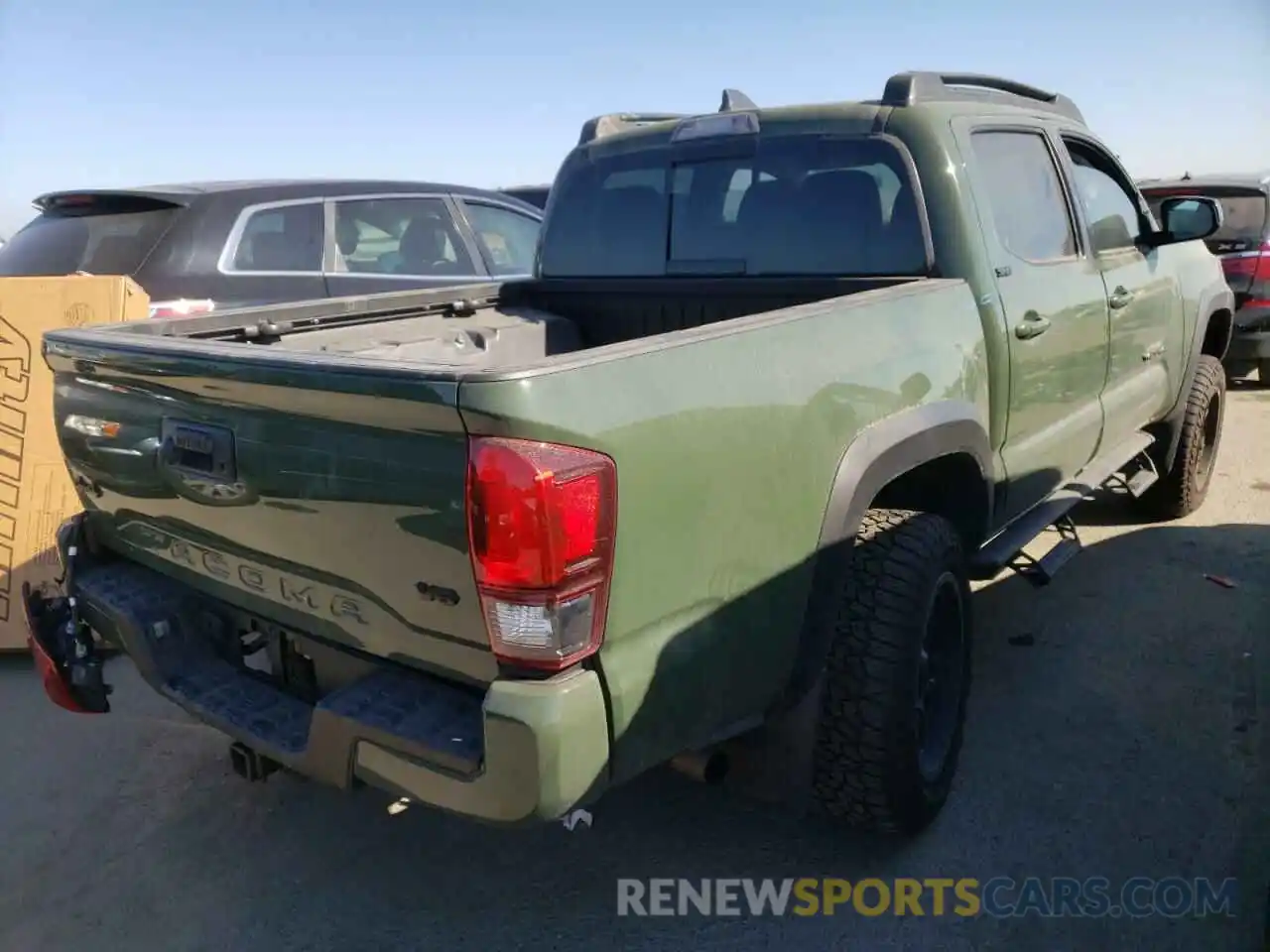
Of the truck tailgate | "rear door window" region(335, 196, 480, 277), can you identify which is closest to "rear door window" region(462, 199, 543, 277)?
"rear door window" region(335, 196, 480, 277)

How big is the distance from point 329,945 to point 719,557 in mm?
1424

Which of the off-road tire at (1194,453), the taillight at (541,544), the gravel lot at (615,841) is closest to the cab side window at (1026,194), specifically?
the gravel lot at (615,841)

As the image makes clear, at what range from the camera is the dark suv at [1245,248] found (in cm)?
770

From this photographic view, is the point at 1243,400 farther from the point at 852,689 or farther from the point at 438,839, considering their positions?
the point at 438,839

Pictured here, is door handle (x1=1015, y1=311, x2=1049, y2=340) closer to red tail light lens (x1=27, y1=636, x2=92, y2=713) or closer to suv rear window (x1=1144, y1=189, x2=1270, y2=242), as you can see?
red tail light lens (x1=27, y1=636, x2=92, y2=713)

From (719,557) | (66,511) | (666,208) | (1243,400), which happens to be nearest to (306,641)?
(719,557)

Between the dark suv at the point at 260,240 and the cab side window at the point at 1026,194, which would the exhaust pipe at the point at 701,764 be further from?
the dark suv at the point at 260,240

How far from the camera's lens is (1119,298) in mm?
3939

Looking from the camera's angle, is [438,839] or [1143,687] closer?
[438,839]

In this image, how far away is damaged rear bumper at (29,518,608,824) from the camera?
1.81 m

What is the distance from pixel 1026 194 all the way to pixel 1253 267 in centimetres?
535

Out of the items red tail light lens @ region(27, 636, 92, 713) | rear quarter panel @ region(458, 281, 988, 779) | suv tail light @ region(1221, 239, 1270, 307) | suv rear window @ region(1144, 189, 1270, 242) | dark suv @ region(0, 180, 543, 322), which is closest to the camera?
rear quarter panel @ region(458, 281, 988, 779)

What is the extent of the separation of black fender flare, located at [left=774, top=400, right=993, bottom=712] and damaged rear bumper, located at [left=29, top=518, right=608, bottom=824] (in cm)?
67

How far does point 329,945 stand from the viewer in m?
2.50
